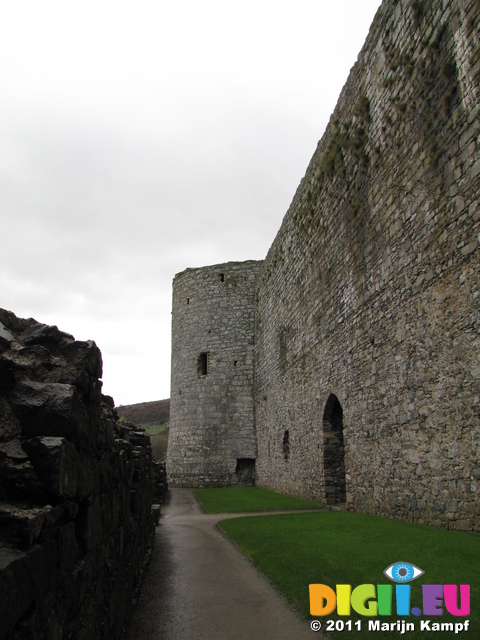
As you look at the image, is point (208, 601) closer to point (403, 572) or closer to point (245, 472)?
point (403, 572)

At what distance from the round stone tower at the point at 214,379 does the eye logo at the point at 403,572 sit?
17.5 m

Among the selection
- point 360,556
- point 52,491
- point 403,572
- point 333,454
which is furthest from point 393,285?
point 52,491

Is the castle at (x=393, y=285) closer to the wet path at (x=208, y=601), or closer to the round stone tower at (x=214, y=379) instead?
the wet path at (x=208, y=601)

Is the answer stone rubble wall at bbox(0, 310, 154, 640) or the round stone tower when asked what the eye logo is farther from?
the round stone tower

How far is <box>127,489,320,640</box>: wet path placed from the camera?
4.34m

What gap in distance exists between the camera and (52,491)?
226 centimetres

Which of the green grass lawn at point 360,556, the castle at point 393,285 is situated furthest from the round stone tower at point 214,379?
the green grass lawn at point 360,556

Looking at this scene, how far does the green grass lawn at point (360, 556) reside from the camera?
4.29 meters

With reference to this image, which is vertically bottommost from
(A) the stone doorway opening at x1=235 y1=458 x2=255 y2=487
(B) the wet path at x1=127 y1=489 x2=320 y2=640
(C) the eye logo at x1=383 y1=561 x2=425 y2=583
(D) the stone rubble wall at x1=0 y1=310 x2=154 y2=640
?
(A) the stone doorway opening at x1=235 y1=458 x2=255 y2=487

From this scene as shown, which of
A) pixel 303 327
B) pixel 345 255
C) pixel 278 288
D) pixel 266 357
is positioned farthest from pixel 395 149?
pixel 266 357

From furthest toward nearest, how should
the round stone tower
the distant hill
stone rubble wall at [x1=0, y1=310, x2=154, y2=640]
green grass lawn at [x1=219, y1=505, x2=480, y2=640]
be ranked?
the distant hill < the round stone tower < green grass lawn at [x1=219, y1=505, x2=480, y2=640] < stone rubble wall at [x1=0, y1=310, x2=154, y2=640]

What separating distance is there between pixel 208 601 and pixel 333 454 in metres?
7.99

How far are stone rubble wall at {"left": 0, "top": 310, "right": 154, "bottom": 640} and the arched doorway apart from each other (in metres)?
9.61

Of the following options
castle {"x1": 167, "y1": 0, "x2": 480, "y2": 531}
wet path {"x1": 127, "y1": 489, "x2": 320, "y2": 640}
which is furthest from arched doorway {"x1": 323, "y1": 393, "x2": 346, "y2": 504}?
wet path {"x1": 127, "y1": 489, "x2": 320, "y2": 640}
